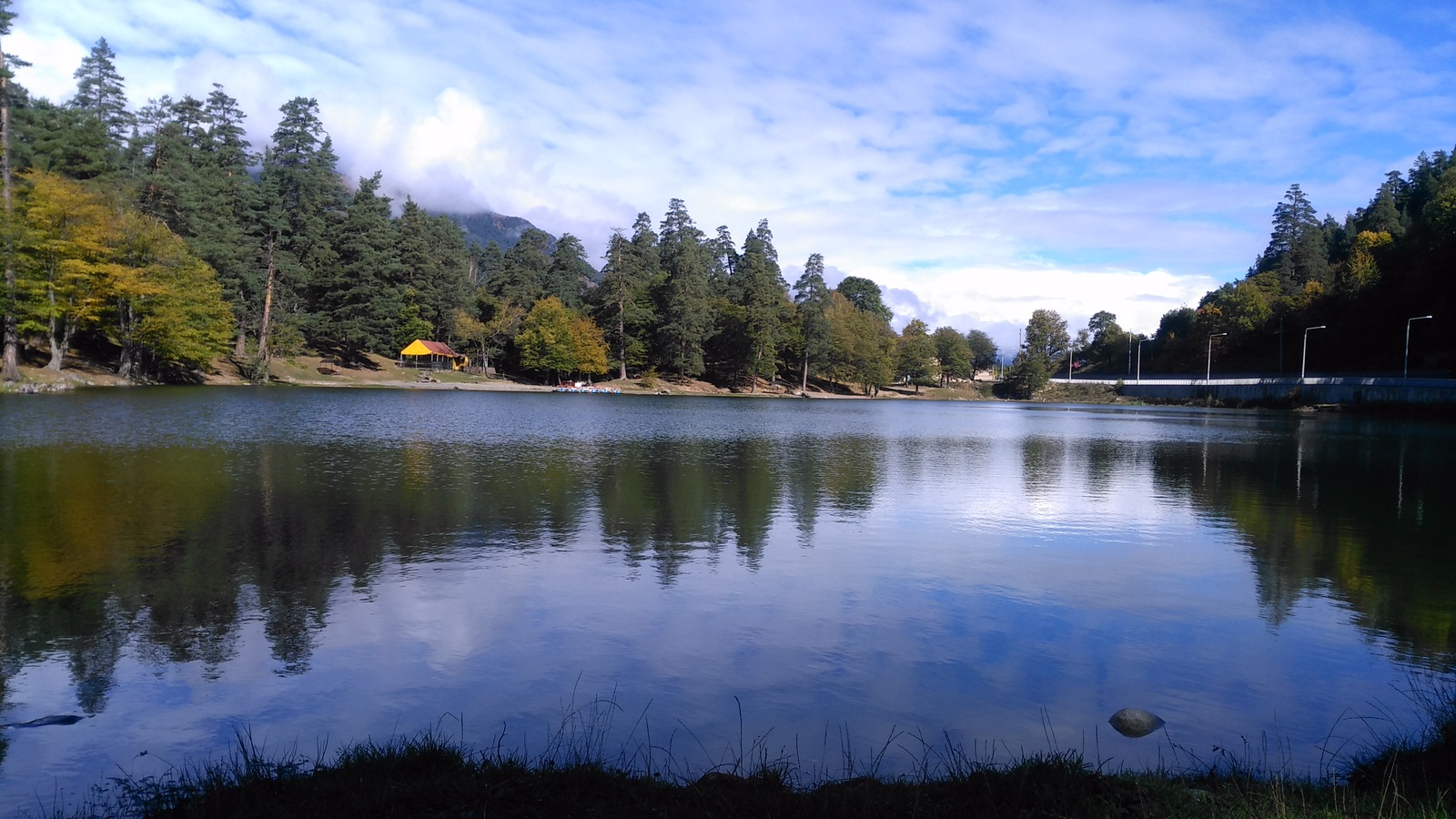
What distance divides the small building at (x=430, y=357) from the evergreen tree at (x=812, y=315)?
44.4m

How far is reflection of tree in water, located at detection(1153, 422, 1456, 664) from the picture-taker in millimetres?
12008

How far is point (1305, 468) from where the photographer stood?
3066 centimetres

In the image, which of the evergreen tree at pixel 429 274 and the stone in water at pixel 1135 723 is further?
the evergreen tree at pixel 429 274

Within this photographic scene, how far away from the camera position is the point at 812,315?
108875mm

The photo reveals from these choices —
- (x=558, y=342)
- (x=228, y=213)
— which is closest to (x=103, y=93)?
(x=228, y=213)

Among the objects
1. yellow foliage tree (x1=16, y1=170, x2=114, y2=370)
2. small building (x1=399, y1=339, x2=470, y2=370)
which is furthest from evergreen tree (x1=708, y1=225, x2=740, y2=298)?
yellow foliage tree (x1=16, y1=170, x2=114, y2=370)

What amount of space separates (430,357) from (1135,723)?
98961mm

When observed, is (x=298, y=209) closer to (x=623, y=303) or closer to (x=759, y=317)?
(x=623, y=303)

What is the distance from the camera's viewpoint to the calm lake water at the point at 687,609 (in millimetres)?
7375

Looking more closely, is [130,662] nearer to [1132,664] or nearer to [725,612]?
[725,612]

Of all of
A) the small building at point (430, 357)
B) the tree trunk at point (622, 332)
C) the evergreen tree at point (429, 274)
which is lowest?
the small building at point (430, 357)

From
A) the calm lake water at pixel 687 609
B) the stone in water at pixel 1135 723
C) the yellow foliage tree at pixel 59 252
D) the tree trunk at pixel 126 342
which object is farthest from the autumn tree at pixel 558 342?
the stone in water at pixel 1135 723

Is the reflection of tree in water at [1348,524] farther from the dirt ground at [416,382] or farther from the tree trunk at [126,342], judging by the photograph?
the tree trunk at [126,342]

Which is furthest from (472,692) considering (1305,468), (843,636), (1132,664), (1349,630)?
(1305,468)
